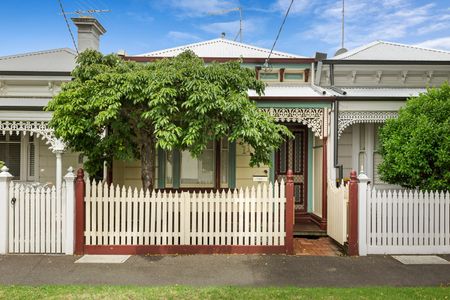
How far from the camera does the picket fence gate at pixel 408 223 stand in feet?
24.0

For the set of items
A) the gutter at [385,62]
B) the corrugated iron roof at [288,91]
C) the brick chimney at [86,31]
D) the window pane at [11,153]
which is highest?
the brick chimney at [86,31]

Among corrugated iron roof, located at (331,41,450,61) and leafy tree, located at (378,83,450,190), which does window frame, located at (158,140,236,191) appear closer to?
leafy tree, located at (378,83,450,190)

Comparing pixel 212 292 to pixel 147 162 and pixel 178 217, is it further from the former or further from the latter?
pixel 147 162

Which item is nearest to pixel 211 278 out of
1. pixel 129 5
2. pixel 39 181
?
pixel 39 181

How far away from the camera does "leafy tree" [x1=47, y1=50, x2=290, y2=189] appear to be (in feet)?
21.4

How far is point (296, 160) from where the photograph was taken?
1078 centimetres

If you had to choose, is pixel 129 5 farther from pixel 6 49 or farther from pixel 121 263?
pixel 121 263

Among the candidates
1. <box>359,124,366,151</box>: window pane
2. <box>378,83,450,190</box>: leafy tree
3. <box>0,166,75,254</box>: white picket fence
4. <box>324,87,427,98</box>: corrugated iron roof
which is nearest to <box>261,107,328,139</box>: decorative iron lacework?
<box>324,87,427,98</box>: corrugated iron roof

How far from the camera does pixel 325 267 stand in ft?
21.4

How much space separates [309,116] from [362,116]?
1395 mm

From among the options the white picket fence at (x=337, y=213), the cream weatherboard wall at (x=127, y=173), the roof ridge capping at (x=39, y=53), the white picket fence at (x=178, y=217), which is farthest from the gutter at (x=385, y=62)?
the roof ridge capping at (x=39, y=53)

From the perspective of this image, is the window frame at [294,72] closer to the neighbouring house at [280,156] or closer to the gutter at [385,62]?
the neighbouring house at [280,156]

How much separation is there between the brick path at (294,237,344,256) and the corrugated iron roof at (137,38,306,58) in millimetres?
5538

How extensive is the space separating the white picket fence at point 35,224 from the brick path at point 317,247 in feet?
15.4
